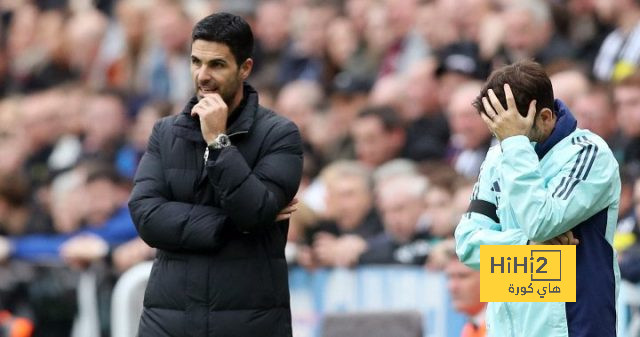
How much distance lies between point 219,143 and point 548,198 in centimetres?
142

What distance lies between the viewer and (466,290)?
7969 millimetres

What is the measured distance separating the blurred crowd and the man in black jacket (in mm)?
2916

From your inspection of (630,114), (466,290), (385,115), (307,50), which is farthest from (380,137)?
(466,290)

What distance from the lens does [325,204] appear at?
1131 centimetres

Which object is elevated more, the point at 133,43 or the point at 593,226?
the point at 133,43

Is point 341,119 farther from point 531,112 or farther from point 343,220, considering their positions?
point 531,112

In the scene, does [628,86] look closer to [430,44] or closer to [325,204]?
[325,204]

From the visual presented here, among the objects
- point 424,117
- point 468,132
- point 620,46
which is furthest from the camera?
point 424,117

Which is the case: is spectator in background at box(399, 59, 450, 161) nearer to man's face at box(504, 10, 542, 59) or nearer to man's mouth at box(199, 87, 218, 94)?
man's face at box(504, 10, 542, 59)

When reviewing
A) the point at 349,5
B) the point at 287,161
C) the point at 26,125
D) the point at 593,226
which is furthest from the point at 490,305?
the point at 26,125

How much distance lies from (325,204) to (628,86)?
227 centimetres

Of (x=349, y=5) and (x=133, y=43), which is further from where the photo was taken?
(x=133, y=43)

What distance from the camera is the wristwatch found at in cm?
649

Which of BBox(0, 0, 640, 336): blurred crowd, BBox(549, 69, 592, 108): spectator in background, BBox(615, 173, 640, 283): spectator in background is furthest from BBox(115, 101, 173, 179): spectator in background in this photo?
BBox(615, 173, 640, 283): spectator in background
